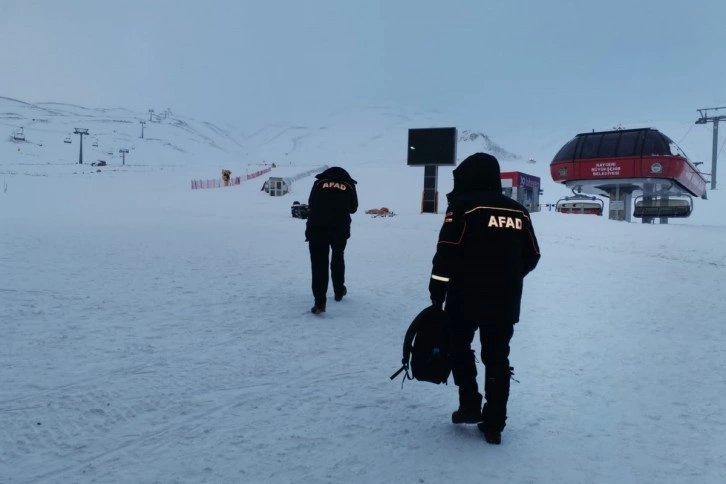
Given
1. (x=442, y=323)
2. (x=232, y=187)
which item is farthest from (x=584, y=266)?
(x=232, y=187)

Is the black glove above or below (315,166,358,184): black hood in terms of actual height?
below

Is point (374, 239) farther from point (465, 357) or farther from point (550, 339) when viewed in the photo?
point (465, 357)

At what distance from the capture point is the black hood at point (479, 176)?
4086 mm

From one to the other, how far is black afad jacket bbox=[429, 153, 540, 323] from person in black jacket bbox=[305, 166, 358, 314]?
12.2ft

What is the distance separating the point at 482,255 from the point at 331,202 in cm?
406

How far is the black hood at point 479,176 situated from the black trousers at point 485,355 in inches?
33.1

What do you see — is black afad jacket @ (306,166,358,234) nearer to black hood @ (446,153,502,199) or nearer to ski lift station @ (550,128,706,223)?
black hood @ (446,153,502,199)

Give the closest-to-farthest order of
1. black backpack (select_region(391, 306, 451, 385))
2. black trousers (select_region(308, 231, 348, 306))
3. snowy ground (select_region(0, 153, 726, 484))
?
1. snowy ground (select_region(0, 153, 726, 484))
2. black backpack (select_region(391, 306, 451, 385))
3. black trousers (select_region(308, 231, 348, 306))

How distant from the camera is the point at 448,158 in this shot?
32281 millimetres

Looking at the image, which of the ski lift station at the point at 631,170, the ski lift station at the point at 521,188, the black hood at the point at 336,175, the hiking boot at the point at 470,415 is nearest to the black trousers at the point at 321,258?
the black hood at the point at 336,175

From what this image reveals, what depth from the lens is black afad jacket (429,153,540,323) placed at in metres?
3.93

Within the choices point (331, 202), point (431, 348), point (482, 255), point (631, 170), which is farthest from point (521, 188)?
point (431, 348)

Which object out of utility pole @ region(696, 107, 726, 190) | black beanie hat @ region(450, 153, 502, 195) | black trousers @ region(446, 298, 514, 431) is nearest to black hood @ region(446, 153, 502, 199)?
black beanie hat @ region(450, 153, 502, 195)

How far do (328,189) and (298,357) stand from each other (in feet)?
9.09
